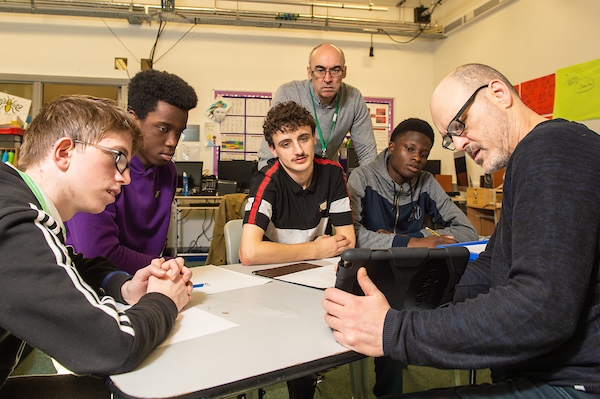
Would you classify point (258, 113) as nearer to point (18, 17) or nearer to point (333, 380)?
point (18, 17)

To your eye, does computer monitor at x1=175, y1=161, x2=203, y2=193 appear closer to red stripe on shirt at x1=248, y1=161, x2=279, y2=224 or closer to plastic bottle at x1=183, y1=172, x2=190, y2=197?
plastic bottle at x1=183, y1=172, x2=190, y2=197

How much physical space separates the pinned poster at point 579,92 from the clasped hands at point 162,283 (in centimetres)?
394

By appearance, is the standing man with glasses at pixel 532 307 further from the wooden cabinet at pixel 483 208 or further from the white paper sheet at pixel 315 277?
the wooden cabinet at pixel 483 208

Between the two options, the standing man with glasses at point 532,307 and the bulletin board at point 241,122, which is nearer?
the standing man with glasses at point 532,307

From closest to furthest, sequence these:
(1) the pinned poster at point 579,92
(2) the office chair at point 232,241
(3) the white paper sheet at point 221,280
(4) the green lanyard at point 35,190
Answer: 1. (4) the green lanyard at point 35,190
2. (3) the white paper sheet at point 221,280
3. (2) the office chair at point 232,241
4. (1) the pinned poster at point 579,92

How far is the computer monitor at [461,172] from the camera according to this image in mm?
5059

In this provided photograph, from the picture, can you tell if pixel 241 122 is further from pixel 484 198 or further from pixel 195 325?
pixel 195 325

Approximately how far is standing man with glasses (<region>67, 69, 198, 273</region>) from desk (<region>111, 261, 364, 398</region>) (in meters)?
0.58

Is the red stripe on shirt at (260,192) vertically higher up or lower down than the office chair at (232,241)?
higher up

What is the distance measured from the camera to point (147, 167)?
1625 mm

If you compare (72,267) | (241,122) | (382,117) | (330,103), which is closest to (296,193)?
(330,103)

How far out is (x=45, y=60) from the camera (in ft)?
17.0

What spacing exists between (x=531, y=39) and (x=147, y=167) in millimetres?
4400

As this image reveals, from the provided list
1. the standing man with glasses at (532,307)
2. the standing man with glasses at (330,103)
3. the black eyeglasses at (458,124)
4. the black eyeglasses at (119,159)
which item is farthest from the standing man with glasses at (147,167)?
the black eyeglasses at (458,124)
